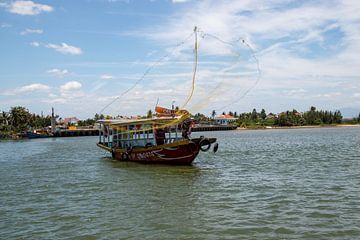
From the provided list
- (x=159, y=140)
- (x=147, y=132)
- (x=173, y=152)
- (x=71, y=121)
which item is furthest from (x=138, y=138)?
(x=71, y=121)

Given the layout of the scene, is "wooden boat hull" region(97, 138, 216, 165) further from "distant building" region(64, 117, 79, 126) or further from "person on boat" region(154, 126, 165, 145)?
"distant building" region(64, 117, 79, 126)

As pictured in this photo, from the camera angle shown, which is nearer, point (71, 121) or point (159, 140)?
point (159, 140)

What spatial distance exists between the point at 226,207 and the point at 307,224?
3.09 m

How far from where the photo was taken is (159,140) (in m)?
27.8

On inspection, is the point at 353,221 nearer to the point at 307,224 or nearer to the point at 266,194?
the point at 307,224

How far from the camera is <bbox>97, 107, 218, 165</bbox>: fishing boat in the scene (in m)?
25.2

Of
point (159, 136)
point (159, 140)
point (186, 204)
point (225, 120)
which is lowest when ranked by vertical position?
point (186, 204)

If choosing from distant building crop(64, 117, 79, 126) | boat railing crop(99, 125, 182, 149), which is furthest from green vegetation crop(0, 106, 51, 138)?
boat railing crop(99, 125, 182, 149)

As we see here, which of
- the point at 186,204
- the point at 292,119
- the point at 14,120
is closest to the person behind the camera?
the point at 186,204

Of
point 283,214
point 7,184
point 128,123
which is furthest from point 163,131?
point 283,214

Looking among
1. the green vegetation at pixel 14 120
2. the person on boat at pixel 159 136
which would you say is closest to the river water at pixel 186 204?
the person on boat at pixel 159 136

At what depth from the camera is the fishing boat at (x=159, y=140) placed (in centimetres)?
2520

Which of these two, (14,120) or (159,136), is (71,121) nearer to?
(14,120)

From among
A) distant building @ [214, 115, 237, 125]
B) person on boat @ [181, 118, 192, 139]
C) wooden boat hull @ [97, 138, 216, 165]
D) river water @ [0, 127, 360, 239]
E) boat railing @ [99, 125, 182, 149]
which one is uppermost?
distant building @ [214, 115, 237, 125]
